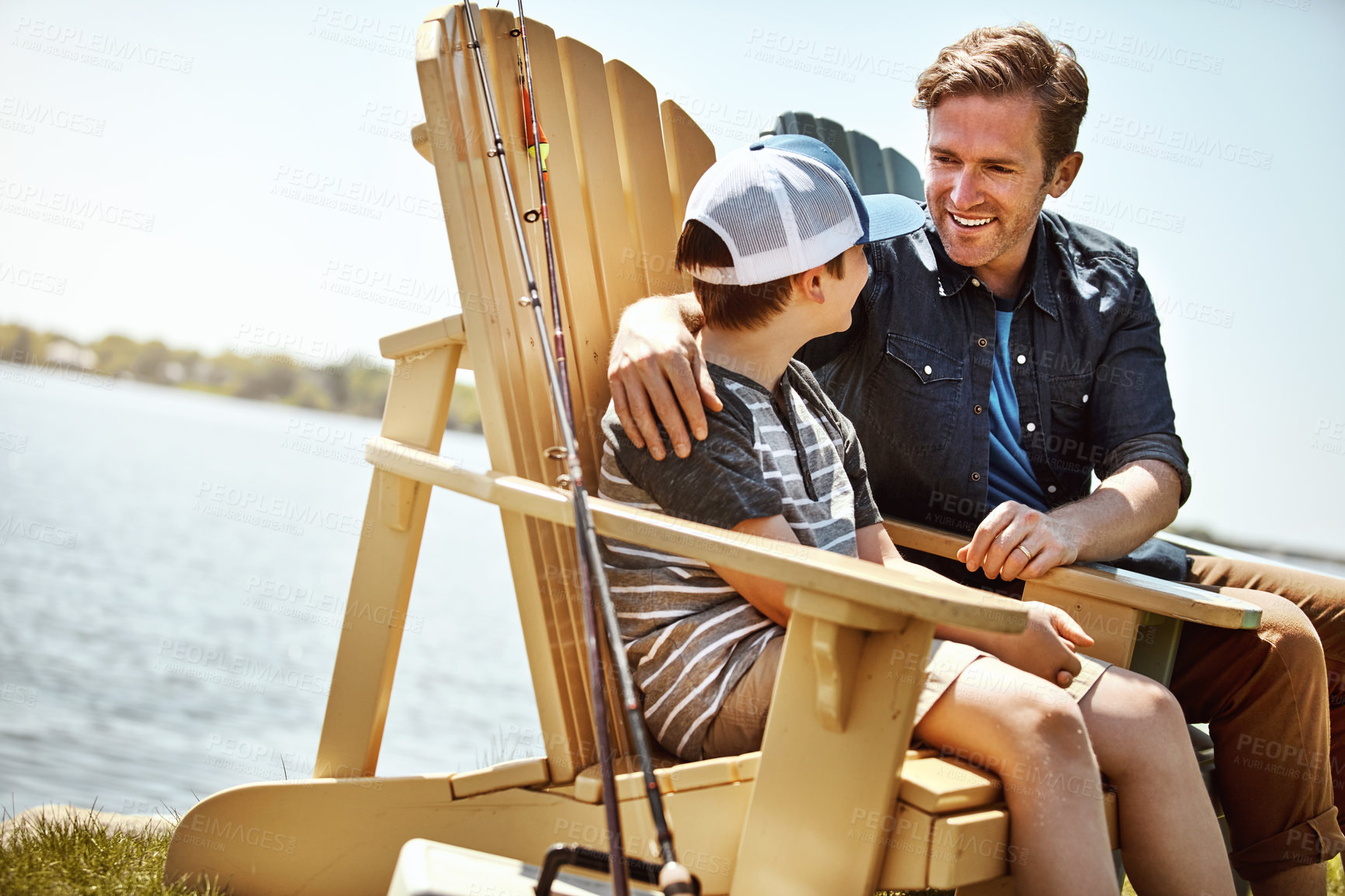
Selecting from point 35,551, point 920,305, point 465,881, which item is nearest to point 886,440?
point 920,305

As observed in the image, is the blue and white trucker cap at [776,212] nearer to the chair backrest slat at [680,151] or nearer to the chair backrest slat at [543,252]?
the chair backrest slat at [543,252]

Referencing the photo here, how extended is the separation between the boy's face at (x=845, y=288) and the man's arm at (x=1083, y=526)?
0.45 meters

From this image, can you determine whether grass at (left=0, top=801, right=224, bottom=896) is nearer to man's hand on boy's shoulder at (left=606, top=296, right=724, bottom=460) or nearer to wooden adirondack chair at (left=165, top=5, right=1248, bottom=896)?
wooden adirondack chair at (left=165, top=5, right=1248, bottom=896)

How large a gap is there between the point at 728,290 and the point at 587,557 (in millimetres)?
591

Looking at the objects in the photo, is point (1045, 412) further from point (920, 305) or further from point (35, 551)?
point (35, 551)

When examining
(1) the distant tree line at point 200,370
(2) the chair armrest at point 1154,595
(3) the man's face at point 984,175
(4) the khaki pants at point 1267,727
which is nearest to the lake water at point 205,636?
(4) the khaki pants at point 1267,727

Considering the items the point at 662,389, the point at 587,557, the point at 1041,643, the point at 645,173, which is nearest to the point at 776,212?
the point at 662,389

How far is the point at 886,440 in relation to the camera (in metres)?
2.34

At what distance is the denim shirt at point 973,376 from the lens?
7.52 ft

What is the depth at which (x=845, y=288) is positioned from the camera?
5.71ft

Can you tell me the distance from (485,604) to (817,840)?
425 inches

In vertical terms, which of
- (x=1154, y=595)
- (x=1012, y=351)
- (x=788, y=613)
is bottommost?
(x=788, y=613)

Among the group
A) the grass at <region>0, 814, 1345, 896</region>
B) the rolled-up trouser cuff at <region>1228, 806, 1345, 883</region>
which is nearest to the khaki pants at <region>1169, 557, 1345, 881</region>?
the rolled-up trouser cuff at <region>1228, 806, 1345, 883</region>

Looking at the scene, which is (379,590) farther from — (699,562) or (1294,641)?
(1294,641)
